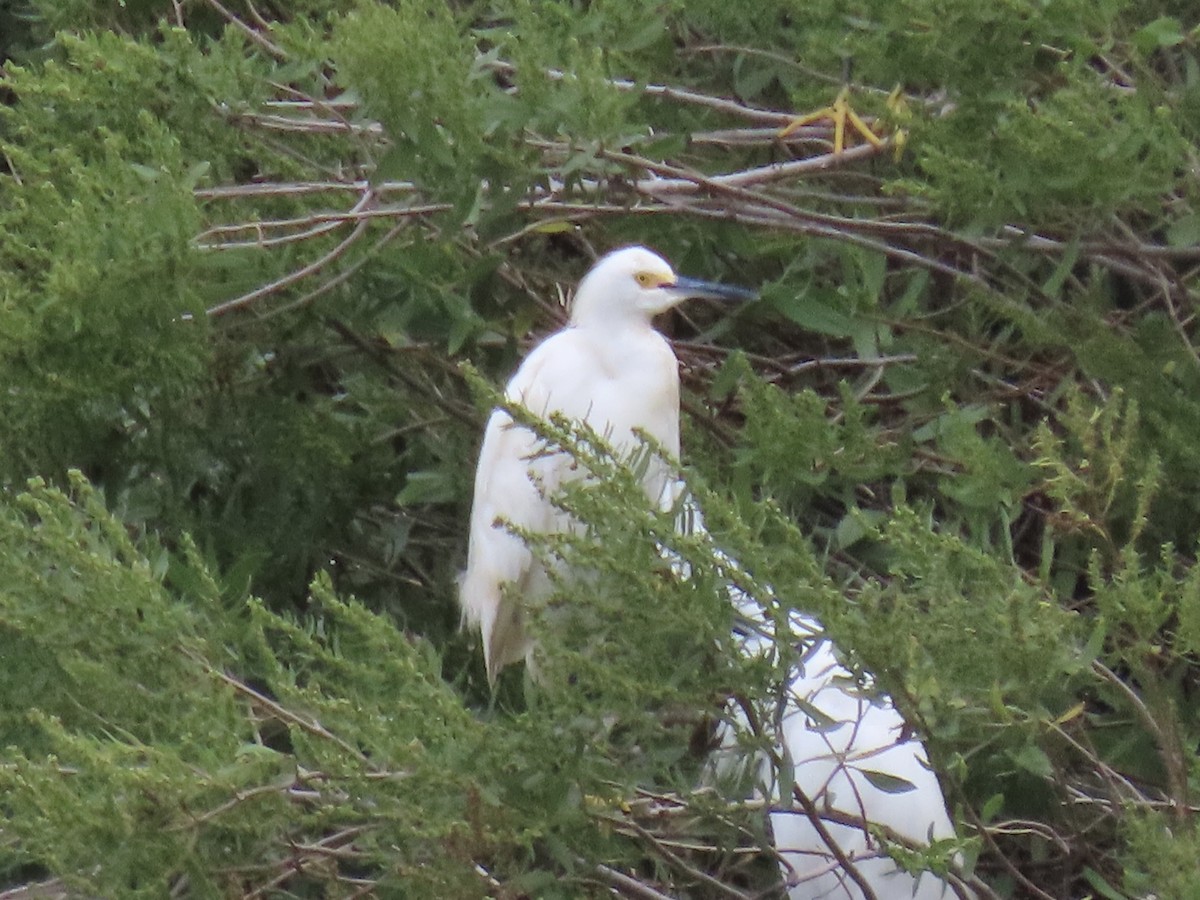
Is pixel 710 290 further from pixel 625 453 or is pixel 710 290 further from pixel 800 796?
pixel 800 796

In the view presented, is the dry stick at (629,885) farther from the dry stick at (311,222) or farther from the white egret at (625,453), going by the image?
the dry stick at (311,222)

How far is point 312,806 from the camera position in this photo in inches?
72.5

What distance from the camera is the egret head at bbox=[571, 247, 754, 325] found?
2.76 meters

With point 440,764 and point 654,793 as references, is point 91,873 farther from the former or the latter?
point 654,793

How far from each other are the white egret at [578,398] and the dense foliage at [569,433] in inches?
2.6

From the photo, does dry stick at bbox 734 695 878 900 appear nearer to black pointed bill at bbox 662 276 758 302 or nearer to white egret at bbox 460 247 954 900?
white egret at bbox 460 247 954 900

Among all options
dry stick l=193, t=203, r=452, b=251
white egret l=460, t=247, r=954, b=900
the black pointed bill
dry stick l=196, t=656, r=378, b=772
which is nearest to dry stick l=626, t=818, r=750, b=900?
dry stick l=196, t=656, r=378, b=772

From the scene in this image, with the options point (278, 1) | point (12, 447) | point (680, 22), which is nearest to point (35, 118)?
point (12, 447)

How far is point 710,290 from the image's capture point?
272 cm

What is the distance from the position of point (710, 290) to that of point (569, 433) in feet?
3.71

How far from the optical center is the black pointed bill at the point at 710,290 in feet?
8.79

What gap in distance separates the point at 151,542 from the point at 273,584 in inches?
23.6

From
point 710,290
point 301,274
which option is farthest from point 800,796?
point 710,290

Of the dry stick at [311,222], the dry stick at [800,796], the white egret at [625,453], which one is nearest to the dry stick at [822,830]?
the dry stick at [800,796]
